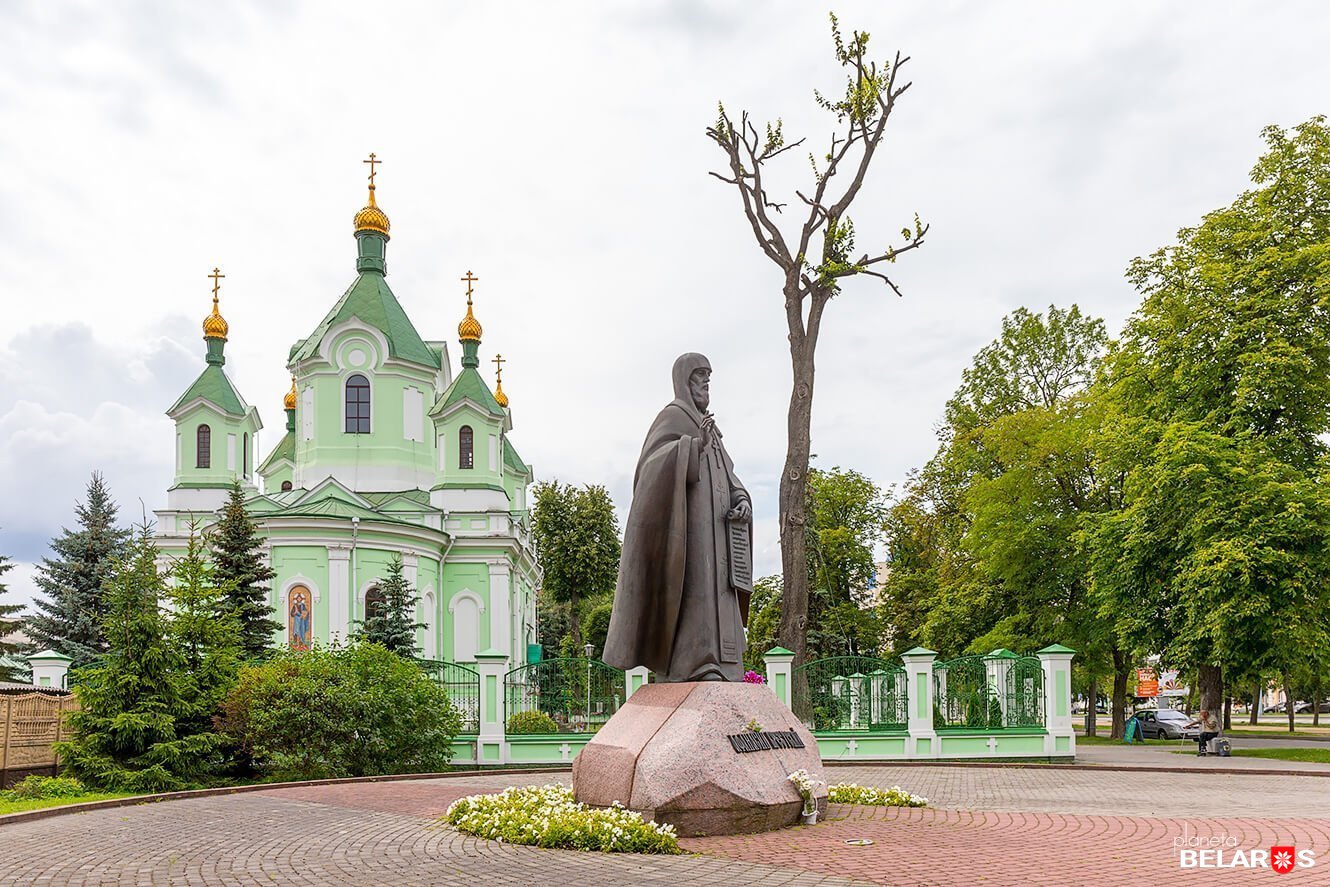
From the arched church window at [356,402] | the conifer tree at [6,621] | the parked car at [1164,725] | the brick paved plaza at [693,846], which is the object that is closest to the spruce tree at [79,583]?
the conifer tree at [6,621]

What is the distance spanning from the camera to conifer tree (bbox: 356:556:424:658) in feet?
96.5

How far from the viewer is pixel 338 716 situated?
15.4m

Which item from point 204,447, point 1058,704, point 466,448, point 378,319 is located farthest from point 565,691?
point 204,447

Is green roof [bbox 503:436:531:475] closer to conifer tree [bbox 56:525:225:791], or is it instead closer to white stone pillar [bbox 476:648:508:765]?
white stone pillar [bbox 476:648:508:765]

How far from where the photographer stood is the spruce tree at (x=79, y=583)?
30.3 m

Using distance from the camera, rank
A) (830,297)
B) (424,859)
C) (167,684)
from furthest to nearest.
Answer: (830,297), (167,684), (424,859)

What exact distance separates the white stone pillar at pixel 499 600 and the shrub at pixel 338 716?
25608 millimetres

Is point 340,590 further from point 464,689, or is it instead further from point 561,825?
point 561,825

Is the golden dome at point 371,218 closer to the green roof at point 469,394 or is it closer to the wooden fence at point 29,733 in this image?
the green roof at point 469,394

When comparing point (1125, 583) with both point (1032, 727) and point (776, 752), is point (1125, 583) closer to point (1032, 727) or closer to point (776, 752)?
point (1032, 727)

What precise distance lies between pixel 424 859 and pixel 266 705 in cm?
813

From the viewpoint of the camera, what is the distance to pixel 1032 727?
19.5 metres

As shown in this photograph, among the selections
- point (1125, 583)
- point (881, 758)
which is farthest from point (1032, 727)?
point (1125, 583)

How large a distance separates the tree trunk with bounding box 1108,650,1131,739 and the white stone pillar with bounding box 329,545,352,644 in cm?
2224
